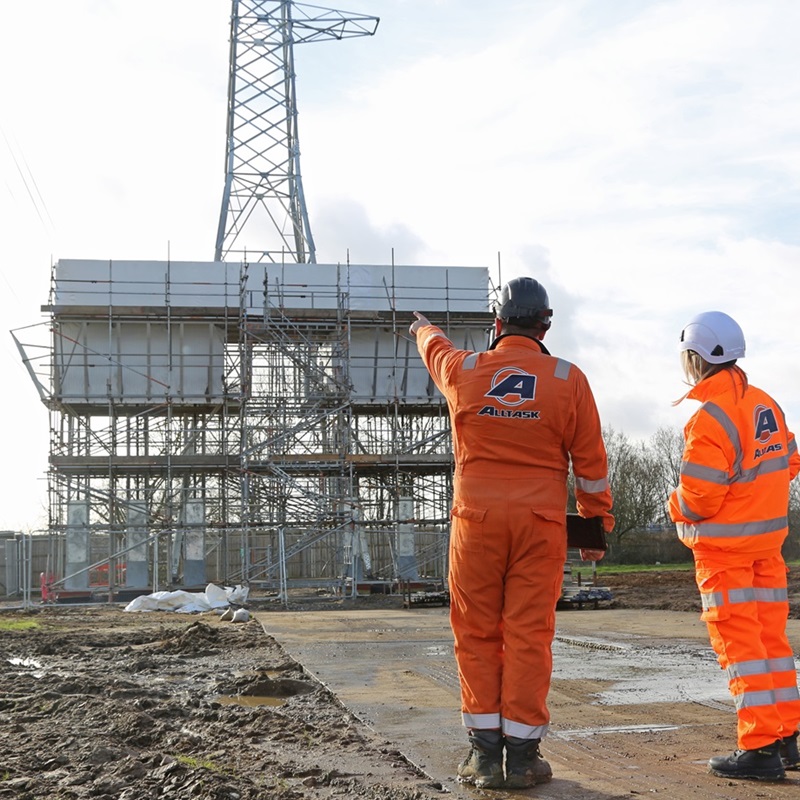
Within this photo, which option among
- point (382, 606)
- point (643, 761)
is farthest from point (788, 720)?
point (382, 606)

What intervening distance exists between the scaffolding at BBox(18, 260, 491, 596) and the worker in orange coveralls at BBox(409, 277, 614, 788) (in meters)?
21.4

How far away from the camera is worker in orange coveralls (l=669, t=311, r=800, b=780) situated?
4.30 meters

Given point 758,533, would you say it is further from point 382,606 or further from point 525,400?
point 382,606

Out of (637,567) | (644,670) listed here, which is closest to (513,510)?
(644,670)

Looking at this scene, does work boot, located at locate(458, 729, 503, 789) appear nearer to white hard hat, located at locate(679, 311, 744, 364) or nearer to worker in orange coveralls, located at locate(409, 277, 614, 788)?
worker in orange coveralls, located at locate(409, 277, 614, 788)

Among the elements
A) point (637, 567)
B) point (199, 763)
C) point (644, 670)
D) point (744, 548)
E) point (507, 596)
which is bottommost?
point (637, 567)

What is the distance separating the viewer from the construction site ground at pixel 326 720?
421cm

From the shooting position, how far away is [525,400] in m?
4.54

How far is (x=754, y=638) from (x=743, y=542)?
376 millimetres

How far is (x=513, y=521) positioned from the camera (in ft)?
14.3

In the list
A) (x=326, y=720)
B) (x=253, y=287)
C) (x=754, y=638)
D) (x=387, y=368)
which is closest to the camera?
(x=754, y=638)

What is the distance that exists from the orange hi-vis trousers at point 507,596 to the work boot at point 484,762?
5 cm

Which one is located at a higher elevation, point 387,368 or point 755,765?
point 387,368

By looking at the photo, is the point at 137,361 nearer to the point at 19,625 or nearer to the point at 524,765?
the point at 19,625
